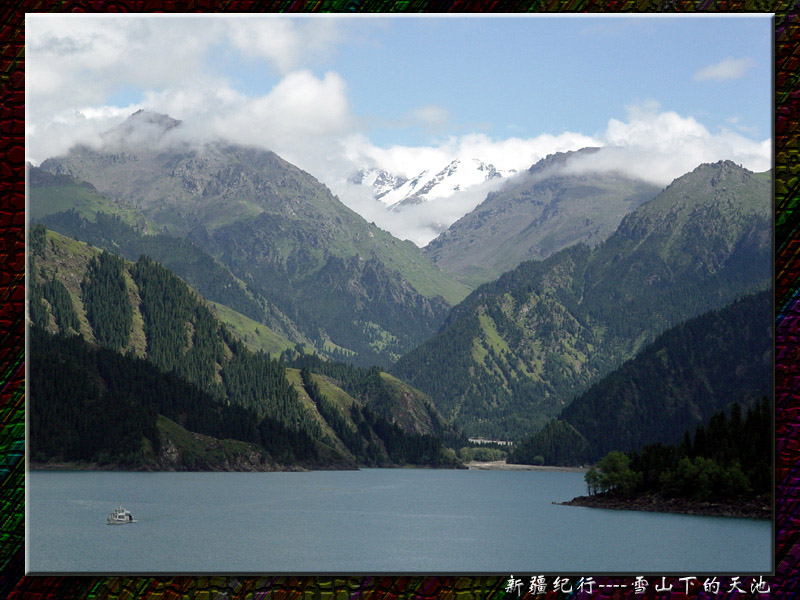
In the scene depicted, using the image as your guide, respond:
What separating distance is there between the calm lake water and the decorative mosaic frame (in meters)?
24.1

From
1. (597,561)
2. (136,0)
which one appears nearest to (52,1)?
(136,0)

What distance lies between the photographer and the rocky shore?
131m

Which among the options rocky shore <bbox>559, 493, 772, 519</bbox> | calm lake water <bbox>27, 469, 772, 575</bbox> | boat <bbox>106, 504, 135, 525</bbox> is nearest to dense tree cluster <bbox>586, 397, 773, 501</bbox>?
rocky shore <bbox>559, 493, 772, 519</bbox>

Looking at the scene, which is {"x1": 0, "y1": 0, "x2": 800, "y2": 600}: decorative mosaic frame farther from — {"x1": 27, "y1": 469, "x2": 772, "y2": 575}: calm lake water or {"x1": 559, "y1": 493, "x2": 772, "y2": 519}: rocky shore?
{"x1": 559, "y1": 493, "x2": 772, "y2": 519}: rocky shore

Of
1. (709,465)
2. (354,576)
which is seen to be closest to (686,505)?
(709,465)

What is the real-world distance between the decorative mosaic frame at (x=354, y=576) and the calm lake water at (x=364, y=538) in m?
24.1

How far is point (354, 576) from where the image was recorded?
4612 centimetres

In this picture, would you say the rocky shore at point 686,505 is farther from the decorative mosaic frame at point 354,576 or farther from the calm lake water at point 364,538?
the decorative mosaic frame at point 354,576

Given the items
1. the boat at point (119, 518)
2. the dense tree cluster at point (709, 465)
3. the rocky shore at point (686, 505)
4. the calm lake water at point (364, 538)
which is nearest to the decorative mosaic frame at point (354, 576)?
the calm lake water at point (364, 538)

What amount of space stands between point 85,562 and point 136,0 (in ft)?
226

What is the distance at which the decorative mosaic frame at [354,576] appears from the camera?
46.3 m

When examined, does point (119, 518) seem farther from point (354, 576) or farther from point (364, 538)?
point (354, 576)

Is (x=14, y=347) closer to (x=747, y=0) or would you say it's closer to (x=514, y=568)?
(x=747, y=0)

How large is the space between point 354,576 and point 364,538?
86.4 metres
